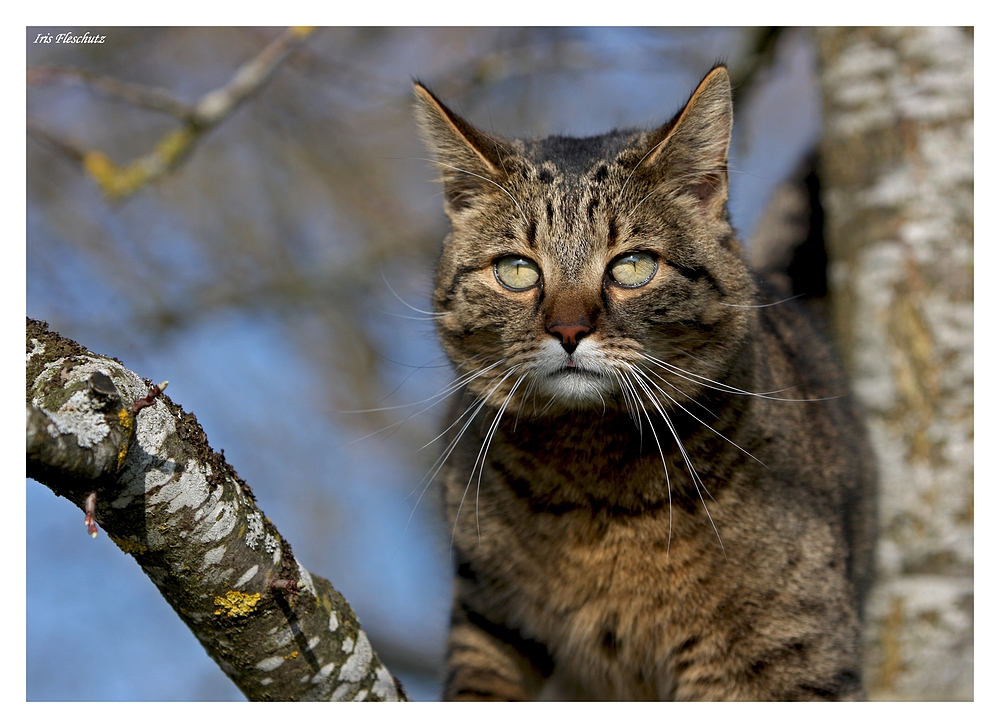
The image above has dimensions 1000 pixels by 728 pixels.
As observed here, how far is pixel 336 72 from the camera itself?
14.5 ft

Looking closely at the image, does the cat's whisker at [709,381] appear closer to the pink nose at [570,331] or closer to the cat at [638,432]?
the cat at [638,432]

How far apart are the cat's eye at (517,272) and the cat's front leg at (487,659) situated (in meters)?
1.30

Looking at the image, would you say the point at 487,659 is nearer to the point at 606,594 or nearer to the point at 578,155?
the point at 606,594

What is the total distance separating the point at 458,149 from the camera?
119 inches

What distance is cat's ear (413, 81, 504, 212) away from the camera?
294cm

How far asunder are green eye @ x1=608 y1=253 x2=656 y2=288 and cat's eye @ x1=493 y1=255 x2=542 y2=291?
250 millimetres

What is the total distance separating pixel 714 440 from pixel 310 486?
4353mm

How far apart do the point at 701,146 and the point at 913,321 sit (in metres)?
1.77

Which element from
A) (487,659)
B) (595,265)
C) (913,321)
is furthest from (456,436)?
(913,321)

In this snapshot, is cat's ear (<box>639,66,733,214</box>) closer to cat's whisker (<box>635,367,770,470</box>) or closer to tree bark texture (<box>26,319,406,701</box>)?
cat's whisker (<box>635,367,770,470</box>)

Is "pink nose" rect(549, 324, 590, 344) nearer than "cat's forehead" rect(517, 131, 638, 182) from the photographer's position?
Yes

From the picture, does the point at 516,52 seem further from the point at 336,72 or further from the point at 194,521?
the point at 194,521

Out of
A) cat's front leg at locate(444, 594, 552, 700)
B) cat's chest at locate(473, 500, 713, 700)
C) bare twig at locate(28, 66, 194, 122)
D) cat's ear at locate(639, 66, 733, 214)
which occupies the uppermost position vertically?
bare twig at locate(28, 66, 194, 122)

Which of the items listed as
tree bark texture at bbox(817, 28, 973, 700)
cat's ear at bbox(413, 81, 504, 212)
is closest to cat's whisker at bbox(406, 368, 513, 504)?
cat's ear at bbox(413, 81, 504, 212)
